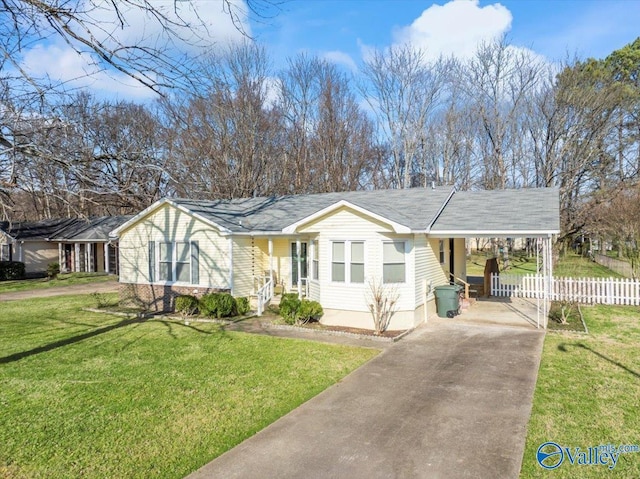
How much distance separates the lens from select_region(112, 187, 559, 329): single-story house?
39.7 feet

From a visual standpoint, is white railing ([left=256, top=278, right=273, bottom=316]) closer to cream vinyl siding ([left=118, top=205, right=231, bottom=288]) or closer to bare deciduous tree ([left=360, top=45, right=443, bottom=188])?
cream vinyl siding ([left=118, top=205, right=231, bottom=288])

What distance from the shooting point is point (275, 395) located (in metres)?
7.05

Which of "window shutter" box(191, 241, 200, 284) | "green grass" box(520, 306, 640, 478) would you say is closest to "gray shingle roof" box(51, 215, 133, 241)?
"window shutter" box(191, 241, 200, 284)

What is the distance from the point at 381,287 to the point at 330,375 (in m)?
4.28

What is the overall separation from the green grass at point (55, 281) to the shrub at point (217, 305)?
14774 mm

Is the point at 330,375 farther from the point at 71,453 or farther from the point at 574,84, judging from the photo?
the point at 574,84

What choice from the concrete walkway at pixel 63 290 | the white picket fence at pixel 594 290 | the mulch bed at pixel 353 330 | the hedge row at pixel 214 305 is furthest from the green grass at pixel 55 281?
the white picket fence at pixel 594 290

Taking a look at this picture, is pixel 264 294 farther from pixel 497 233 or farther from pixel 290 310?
pixel 497 233

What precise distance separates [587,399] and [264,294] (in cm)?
1049

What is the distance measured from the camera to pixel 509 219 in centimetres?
1298

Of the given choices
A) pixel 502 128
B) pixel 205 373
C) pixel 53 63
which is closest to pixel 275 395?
pixel 205 373

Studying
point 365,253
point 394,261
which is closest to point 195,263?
point 365,253

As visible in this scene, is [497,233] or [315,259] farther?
[315,259]

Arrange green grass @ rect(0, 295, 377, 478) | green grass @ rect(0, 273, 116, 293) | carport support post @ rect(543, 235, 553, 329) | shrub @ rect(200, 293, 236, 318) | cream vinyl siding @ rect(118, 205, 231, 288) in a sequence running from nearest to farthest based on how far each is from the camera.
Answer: green grass @ rect(0, 295, 377, 478), carport support post @ rect(543, 235, 553, 329), shrub @ rect(200, 293, 236, 318), cream vinyl siding @ rect(118, 205, 231, 288), green grass @ rect(0, 273, 116, 293)
